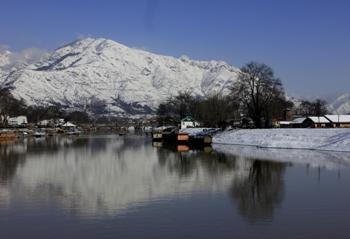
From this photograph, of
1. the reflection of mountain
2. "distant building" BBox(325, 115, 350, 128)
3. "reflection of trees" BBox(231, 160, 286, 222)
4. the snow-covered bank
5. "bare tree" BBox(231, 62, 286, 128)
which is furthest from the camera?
"distant building" BBox(325, 115, 350, 128)

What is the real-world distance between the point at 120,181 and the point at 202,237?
1808 cm

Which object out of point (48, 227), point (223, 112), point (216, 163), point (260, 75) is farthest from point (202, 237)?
point (223, 112)

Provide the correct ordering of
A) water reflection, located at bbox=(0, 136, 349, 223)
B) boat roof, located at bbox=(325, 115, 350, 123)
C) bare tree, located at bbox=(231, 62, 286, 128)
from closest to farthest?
water reflection, located at bbox=(0, 136, 349, 223) < bare tree, located at bbox=(231, 62, 286, 128) < boat roof, located at bbox=(325, 115, 350, 123)

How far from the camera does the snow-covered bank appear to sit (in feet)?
231

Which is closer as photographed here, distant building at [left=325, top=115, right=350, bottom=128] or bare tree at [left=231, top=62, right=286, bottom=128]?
bare tree at [left=231, top=62, right=286, bottom=128]

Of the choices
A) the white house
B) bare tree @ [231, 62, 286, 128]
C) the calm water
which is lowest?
the calm water

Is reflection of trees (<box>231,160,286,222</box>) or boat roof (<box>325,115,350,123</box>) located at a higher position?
boat roof (<box>325,115,350,123</box>)

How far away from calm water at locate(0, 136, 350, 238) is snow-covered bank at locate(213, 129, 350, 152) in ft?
83.0

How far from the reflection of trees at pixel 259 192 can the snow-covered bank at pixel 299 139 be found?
85.1 feet

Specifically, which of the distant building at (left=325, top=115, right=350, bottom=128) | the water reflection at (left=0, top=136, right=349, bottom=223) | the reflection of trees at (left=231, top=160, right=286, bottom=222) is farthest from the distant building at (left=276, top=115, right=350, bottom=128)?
the reflection of trees at (left=231, top=160, right=286, bottom=222)

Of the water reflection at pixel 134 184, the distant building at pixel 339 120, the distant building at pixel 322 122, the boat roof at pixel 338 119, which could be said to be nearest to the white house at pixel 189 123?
the distant building at pixel 322 122

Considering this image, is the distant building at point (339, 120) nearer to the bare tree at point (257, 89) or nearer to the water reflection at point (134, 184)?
the bare tree at point (257, 89)

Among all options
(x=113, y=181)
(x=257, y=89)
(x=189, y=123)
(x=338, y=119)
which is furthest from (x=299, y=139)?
(x=189, y=123)

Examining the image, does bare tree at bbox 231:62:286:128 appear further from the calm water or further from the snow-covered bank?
the calm water
